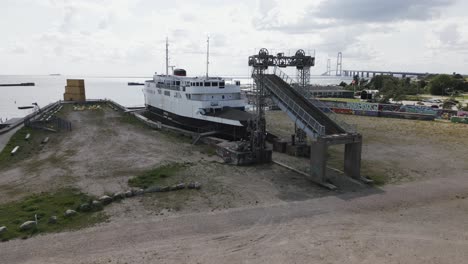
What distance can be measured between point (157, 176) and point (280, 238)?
1088cm

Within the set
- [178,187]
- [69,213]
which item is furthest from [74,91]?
[69,213]

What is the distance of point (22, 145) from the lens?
32.3 meters

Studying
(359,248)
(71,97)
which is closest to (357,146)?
(359,248)

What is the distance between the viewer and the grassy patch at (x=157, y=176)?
68.7ft

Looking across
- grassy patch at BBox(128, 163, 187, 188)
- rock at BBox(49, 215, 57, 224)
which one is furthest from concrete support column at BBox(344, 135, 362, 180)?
rock at BBox(49, 215, 57, 224)

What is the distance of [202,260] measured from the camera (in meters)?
12.4

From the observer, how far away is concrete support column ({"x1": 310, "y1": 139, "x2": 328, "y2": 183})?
68.4 feet

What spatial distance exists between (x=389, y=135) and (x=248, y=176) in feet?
79.0

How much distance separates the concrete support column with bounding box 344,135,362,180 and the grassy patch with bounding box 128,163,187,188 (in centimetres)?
1163

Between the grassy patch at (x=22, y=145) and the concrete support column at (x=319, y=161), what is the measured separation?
23102 millimetres

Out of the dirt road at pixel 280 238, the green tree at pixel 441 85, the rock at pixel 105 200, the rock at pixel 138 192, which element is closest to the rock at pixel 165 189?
the rock at pixel 138 192

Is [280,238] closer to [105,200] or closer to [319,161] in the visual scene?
[319,161]

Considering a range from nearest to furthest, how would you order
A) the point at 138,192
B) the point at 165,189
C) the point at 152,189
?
the point at 138,192 → the point at 152,189 → the point at 165,189

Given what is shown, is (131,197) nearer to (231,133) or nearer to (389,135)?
(231,133)
